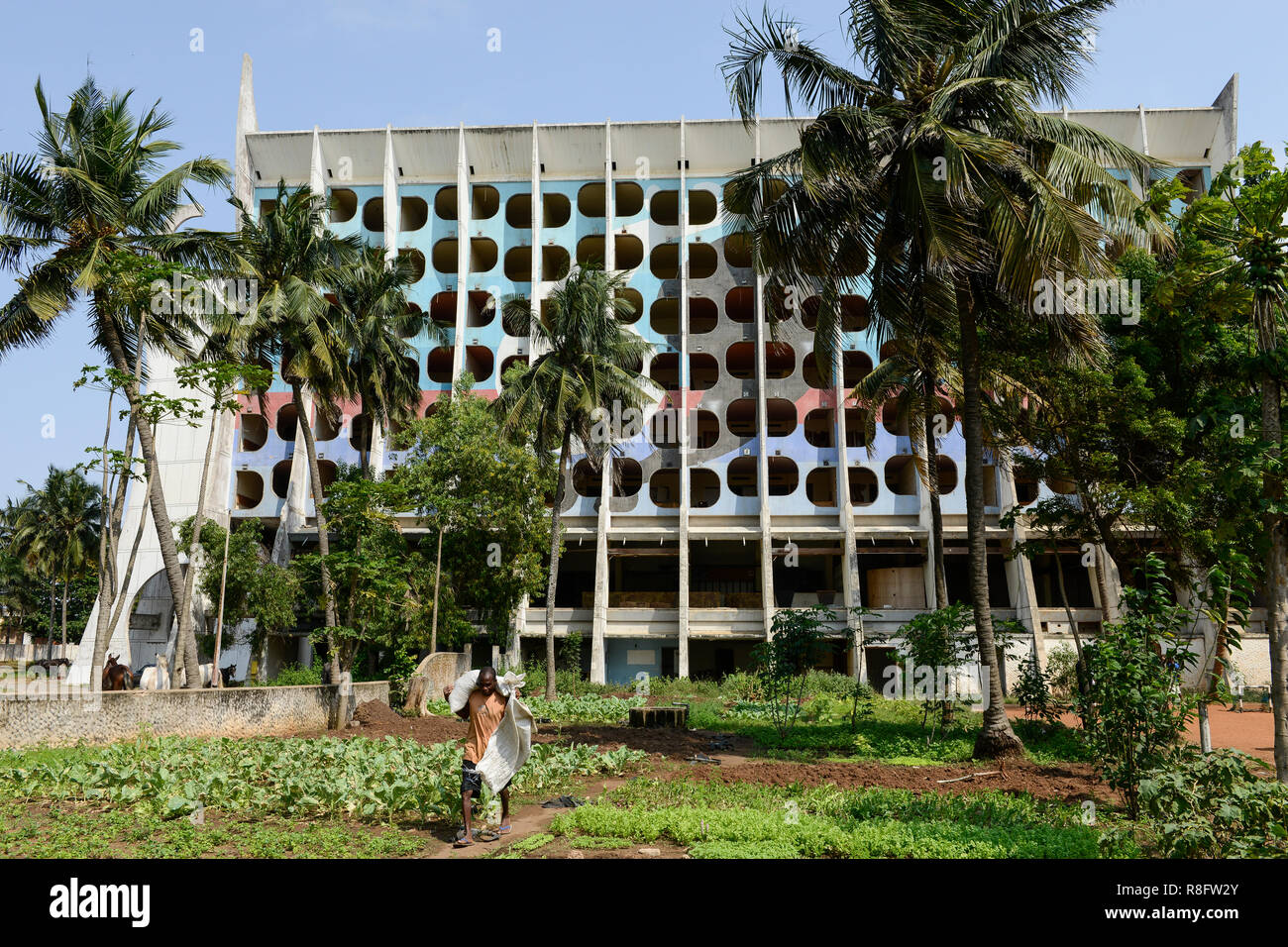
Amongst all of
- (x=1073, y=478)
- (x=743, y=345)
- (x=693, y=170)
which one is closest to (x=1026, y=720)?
(x=1073, y=478)

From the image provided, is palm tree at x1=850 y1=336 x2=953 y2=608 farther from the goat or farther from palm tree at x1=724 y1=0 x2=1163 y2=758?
the goat

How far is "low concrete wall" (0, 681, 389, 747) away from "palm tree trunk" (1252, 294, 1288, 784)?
1596cm

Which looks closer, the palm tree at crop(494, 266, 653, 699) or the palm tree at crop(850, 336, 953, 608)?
the palm tree at crop(850, 336, 953, 608)

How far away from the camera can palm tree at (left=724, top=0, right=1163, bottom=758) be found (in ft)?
42.7

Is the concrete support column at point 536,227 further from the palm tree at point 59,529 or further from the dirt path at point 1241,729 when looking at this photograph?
the palm tree at point 59,529

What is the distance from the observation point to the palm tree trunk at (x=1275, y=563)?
27.7ft

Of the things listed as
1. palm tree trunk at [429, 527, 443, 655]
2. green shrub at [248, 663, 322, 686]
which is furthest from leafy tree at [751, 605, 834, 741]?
green shrub at [248, 663, 322, 686]

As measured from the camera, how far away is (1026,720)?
17.3 meters

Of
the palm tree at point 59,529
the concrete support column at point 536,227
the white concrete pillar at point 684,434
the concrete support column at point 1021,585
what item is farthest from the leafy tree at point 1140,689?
the palm tree at point 59,529

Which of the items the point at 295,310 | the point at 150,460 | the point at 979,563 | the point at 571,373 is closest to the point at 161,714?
the point at 150,460

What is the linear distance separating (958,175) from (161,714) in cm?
1626

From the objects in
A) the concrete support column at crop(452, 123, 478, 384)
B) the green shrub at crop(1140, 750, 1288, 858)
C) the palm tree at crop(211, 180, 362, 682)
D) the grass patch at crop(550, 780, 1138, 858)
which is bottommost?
the grass patch at crop(550, 780, 1138, 858)

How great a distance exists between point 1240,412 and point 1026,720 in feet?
24.3
